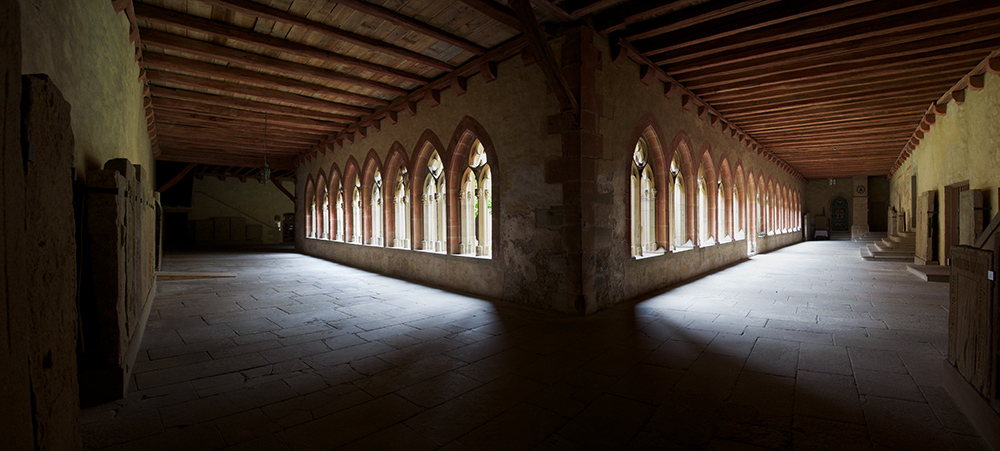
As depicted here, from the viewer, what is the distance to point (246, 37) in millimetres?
4578

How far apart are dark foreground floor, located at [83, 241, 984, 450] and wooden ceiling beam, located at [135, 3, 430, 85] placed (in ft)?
9.45

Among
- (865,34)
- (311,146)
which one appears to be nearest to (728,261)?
(865,34)

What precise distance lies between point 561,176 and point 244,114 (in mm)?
6505

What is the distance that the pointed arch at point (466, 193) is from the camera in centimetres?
592

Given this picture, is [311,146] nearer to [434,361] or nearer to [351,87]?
[351,87]

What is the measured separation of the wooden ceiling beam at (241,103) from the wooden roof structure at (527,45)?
3 cm

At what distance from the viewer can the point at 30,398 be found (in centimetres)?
129

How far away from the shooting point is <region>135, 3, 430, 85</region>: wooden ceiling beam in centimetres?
413

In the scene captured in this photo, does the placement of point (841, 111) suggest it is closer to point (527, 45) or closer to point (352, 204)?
point (527, 45)

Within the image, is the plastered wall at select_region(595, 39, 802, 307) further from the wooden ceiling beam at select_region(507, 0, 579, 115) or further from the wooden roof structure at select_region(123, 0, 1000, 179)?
the wooden ceiling beam at select_region(507, 0, 579, 115)

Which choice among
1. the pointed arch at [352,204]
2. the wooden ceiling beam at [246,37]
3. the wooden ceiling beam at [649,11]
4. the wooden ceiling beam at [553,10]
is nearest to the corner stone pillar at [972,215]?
the wooden ceiling beam at [649,11]

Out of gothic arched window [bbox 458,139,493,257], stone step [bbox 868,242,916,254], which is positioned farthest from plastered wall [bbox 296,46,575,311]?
stone step [bbox 868,242,916,254]

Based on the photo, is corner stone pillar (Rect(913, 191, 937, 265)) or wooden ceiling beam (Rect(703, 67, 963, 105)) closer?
wooden ceiling beam (Rect(703, 67, 963, 105))

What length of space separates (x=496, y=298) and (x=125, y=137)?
421 cm
